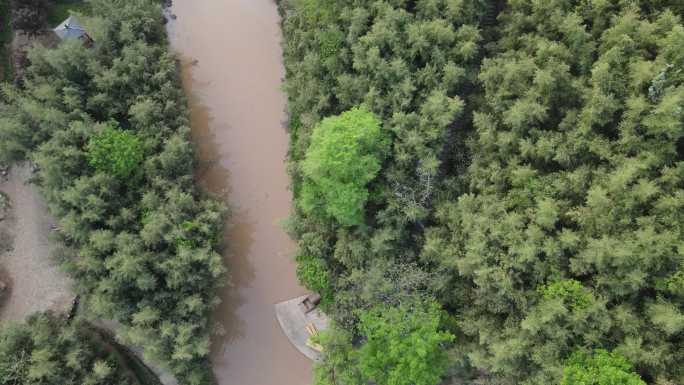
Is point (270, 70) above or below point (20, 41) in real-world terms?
below

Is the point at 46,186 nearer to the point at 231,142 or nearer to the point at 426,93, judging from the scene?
the point at 231,142

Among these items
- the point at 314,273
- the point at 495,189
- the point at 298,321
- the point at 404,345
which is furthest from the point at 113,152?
the point at 495,189

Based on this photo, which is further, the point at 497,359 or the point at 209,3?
the point at 209,3

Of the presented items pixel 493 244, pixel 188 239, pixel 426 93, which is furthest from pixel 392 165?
pixel 188 239

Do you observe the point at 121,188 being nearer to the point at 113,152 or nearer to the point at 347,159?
the point at 113,152

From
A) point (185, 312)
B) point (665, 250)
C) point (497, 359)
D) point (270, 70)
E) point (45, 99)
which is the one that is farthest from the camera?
point (270, 70)

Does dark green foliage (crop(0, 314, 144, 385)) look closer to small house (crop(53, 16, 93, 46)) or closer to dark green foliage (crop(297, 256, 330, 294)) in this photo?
dark green foliage (crop(297, 256, 330, 294))
